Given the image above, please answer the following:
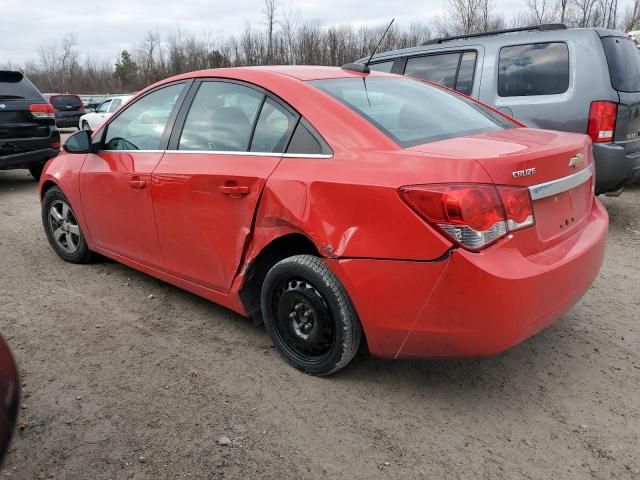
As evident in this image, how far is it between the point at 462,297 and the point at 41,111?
8077 mm

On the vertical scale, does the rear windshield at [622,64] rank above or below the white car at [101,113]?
above

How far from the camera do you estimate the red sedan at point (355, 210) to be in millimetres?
2211

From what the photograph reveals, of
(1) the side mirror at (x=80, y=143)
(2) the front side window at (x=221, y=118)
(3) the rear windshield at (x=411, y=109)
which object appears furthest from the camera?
(1) the side mirror at (x=80, y=143)

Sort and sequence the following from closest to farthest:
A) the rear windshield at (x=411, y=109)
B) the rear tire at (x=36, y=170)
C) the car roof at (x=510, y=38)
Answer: the rear windshield at (x=411, y=109) < the car roof at (x=510, y=38) < the rear tire at (x=36, y=170)

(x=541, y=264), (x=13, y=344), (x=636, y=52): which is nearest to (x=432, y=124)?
(x=541, y=264)

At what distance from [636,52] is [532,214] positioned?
415 centimetres

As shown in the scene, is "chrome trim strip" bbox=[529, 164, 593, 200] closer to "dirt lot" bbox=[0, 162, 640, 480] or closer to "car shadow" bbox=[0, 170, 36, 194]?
"dirt lot" bbox=[0, 162, 640, 480]

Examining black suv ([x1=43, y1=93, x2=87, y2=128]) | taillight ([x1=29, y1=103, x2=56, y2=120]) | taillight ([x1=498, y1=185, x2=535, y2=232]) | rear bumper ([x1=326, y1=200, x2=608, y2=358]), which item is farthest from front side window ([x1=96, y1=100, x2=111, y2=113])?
taillight ([x1=498, y1=185, x2=535, y2=232])

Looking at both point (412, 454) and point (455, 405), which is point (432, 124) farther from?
point (412, 454)

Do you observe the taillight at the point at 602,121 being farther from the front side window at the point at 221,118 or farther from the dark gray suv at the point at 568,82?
the front side window at the point at 221,118

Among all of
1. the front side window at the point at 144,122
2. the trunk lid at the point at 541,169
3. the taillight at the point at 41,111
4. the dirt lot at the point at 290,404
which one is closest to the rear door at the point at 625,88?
the dirt lot at the point at 290,404

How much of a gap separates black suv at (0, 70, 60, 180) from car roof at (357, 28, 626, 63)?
5.28m

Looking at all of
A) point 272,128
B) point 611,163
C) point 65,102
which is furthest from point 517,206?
point 65,102

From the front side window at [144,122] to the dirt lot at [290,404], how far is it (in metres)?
1.13
